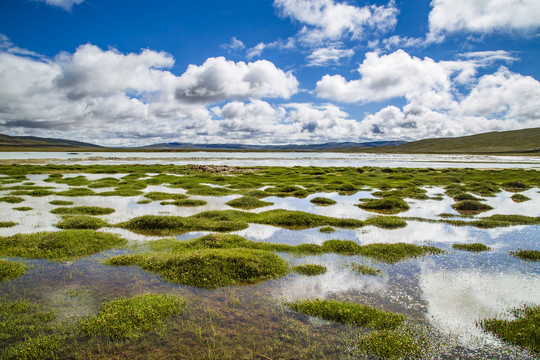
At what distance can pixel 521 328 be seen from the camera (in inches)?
404

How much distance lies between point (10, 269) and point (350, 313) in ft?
51.3

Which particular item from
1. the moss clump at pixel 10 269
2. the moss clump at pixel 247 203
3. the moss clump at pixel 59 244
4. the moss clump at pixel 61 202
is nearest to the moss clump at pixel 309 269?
the moss clump at pixel 59 244

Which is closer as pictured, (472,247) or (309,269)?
(309,269)

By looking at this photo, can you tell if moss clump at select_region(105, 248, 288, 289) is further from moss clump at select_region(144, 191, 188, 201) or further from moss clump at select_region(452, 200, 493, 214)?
moss clump at select_region(452, 200, 493, 214)

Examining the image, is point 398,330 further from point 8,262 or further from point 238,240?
point 8,262

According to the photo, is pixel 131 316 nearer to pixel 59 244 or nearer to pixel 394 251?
pixel 59 244

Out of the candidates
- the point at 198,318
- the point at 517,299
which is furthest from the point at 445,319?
the point at 198,318

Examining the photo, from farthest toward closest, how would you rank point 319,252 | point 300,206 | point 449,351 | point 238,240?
point 300,206 < point 238,240 < point 319,252 < point 449,351

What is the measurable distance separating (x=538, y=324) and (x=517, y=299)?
2.39 meters

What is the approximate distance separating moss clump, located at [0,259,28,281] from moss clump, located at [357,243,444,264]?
1779 centimetres

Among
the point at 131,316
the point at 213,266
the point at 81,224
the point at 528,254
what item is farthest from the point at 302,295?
the point at 81,224

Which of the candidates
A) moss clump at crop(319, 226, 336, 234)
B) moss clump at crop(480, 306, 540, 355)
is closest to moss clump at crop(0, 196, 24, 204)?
moss clump at crop(319, 226, 336, 234)

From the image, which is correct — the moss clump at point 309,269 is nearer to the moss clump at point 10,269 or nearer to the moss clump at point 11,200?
the moss clump at point 10,269

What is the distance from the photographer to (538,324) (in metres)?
10.6
